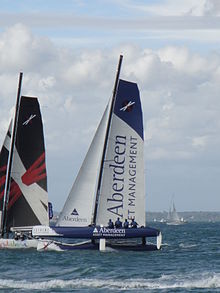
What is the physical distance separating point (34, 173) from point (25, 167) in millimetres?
723

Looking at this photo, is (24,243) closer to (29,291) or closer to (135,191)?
(135,191)

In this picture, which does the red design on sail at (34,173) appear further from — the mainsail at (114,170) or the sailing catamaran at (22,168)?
the mainsail at (114,170)

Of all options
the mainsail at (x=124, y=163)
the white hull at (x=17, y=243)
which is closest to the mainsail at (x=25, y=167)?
the white hull at (x=17, y=243)

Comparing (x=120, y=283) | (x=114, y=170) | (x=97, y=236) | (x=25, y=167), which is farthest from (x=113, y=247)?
(x=120, y=283)

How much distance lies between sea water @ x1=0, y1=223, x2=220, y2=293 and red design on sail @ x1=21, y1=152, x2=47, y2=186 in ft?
15.7

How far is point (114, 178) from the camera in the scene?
52219mm

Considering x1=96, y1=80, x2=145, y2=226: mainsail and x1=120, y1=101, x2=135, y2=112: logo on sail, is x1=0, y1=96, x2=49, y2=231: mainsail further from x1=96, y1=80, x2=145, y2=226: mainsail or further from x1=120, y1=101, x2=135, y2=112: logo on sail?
x1=120, y1=101, x2=135, y2=112: logo on sail

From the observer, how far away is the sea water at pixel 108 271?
35.8 m

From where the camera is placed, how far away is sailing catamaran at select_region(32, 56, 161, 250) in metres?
51.8

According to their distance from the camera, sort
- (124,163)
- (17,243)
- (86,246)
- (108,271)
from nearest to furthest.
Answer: (108,271) < (86,246) < (124,163) < (17,243)

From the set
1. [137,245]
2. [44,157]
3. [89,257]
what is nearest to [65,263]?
[89,257]

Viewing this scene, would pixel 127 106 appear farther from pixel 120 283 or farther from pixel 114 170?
pixel 120 283

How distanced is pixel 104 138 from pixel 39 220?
7.55m

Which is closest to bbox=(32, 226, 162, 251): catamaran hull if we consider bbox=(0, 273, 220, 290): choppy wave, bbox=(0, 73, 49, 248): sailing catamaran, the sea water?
the sea water
